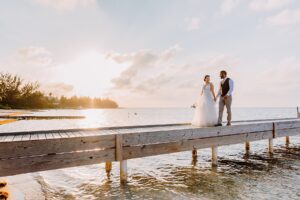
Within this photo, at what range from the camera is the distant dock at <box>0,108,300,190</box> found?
685 centimetres

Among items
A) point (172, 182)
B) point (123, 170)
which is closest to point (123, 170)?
→ point (123, 170)

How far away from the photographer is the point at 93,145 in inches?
316

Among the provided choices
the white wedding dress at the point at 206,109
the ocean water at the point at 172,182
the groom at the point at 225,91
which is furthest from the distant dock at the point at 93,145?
the groom at the point at 225,91

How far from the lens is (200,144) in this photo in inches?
431

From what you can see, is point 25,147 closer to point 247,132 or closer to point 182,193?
point 182,193

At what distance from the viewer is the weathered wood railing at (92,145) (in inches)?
270

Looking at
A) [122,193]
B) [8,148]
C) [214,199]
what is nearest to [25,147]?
[8,148]

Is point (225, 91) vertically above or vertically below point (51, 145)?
above

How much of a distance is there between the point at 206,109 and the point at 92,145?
621 cm

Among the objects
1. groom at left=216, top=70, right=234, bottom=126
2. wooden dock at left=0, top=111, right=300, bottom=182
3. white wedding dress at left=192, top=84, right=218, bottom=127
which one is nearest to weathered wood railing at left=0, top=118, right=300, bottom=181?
wooden dock at left=0, top=111, right=300, bottom=182

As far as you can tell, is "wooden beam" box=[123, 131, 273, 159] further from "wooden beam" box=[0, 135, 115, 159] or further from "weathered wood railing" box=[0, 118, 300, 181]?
"wooden beam" box=[0, 135, 115, 159]

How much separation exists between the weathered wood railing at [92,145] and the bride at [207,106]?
0.70m

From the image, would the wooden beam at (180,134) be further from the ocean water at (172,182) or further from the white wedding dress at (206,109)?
the ocean water at (172,182)

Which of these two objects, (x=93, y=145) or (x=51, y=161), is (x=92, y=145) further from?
(x=51, y=161)
